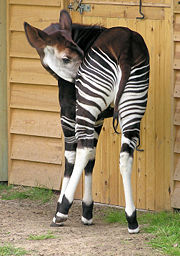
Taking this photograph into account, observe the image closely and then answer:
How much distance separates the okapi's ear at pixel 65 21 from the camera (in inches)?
229

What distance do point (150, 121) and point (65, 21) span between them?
1496 mm

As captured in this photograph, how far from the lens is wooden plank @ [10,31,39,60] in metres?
7.42

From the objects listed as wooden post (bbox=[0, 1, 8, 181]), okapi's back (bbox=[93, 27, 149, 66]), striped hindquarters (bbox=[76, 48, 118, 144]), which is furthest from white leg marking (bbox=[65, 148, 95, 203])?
wooden post (bbox=[0, 1, 8, 181])

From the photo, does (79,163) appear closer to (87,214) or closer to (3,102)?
(87,214)

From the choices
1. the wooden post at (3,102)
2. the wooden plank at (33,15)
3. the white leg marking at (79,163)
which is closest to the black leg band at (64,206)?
the white leg marking at (79,163)

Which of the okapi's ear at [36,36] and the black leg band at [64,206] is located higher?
the okapi's ear at [36,36]

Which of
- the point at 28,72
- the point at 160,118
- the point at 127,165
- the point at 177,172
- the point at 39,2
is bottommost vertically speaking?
the point at 177,172

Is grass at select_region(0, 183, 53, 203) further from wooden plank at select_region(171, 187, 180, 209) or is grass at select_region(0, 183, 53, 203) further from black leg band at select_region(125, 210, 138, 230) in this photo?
black leg band at select_region(125, 210, 138, 230)

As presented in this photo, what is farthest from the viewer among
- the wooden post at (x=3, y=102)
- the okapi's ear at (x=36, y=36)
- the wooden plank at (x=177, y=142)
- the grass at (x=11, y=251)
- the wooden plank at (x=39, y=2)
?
the wooden post at (x=3, y=102)

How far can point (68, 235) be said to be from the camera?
Answer: 228 inches

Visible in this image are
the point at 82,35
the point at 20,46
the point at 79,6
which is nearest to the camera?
the point at 82,35

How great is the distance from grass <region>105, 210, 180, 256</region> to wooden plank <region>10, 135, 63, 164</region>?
41.0 inches

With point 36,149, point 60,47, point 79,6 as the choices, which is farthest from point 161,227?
point 79,6

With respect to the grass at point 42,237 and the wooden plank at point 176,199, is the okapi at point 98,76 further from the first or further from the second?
the wooden plank at point 176,199
